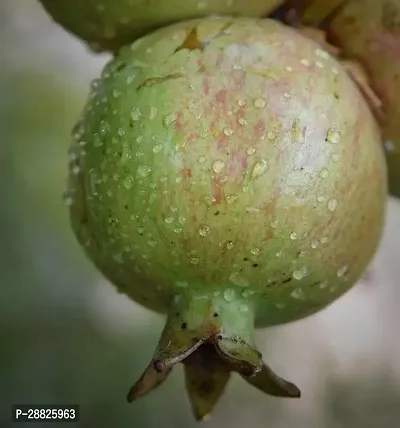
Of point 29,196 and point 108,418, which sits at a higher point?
point 29,196

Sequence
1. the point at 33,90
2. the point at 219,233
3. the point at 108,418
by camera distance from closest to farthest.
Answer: the point at 219,233 → the point at 108,418 → the point at 33,90

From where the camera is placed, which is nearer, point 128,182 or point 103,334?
point 128,182

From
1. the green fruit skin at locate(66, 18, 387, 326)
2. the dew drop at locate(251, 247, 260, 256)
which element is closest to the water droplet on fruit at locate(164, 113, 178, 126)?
the green fruit skin at locate(66, 18, 387, 326)

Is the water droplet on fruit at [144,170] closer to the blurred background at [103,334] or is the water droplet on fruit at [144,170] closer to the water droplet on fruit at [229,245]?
the water droplet on fruit at [229,245]

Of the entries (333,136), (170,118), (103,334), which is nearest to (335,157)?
(333,136)

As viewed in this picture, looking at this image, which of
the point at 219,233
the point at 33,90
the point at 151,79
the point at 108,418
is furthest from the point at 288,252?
the point at 33,90

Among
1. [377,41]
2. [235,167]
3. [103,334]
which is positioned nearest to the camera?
[235,167]

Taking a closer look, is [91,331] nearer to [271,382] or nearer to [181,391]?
[181,391]

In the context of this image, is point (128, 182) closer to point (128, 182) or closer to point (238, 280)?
point (128, 182)
